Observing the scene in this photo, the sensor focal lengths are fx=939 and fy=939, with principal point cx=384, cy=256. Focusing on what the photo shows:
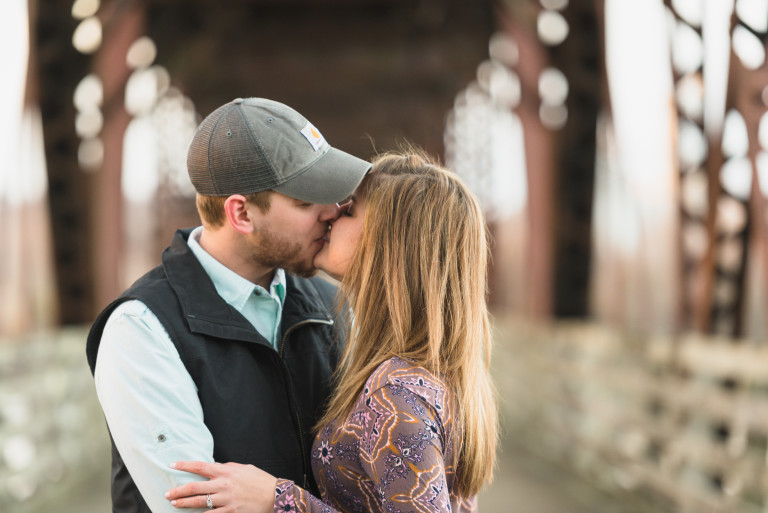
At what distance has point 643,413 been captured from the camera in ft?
24.1

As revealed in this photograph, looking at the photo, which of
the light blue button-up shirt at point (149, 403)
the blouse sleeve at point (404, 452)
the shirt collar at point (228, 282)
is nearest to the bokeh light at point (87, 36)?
the shirt collar at point (228, 282)

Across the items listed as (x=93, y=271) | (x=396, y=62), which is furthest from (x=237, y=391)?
(x=396, y=62)

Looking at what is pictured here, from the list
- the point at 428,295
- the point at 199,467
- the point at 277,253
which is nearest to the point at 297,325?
the point at 277,253

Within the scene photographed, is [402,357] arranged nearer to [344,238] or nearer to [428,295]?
[428,295]

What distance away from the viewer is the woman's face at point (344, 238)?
2684 mm

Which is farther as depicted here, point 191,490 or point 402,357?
point 402,357

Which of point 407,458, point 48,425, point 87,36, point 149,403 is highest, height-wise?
point 87,36

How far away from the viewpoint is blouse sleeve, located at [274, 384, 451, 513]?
228cm

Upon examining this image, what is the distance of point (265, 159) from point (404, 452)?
2.91 feet

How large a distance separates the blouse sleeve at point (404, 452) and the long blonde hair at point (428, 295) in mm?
140

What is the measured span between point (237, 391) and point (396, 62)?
1463 centimetres

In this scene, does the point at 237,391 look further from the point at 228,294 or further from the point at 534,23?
the point at 534,23

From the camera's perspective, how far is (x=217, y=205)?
106 inches

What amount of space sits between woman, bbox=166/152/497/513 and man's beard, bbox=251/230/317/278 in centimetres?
12
